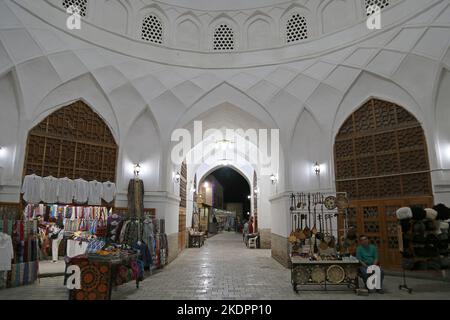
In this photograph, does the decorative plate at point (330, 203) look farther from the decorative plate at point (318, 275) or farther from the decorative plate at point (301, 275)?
the decorative plate at point (301, 275)

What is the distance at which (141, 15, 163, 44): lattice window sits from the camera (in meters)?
10.4

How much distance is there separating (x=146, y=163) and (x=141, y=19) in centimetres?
508

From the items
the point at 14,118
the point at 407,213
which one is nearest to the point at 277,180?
the point at 407,213

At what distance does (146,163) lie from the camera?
35.9ft

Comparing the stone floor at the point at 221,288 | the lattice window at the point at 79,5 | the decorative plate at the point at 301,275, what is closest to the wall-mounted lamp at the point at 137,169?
the stone floor at the point at 221,288

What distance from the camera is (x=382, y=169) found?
30.4ft

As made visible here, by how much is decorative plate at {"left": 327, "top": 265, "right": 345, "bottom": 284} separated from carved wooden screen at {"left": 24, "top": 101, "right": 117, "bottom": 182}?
7.55 m

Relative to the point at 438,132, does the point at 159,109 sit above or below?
above

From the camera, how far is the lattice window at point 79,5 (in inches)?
352

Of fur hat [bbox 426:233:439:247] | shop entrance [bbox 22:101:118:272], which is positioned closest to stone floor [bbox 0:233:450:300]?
fur hat [bbox 426:233:439:247]

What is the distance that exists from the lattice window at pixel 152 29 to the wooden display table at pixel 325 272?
340 inches

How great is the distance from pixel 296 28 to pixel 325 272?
323 inches

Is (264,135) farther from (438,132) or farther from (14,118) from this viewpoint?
(14,118)

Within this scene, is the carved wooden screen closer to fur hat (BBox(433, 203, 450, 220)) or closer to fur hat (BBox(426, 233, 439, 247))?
fur hat (BBox(426, 233, 439, 247))
